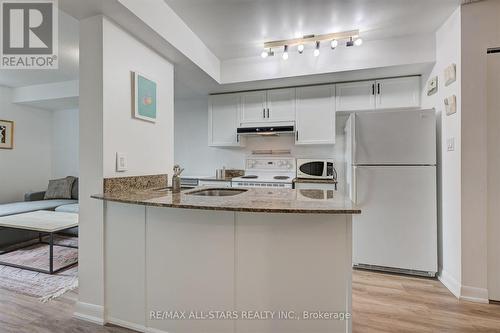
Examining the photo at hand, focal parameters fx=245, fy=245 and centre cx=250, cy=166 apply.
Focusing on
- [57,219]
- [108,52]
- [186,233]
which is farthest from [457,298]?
[57,219]

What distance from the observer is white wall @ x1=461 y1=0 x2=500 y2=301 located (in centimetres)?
204

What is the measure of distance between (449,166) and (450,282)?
1066 millimetres

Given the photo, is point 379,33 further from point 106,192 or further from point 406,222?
point 106,192

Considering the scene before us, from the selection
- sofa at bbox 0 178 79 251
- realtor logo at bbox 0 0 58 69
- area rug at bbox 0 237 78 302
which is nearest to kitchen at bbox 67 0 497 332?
area rug at bbox 0 237 78 302

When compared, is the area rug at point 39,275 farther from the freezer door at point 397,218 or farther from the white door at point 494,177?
the white door at point 494,177

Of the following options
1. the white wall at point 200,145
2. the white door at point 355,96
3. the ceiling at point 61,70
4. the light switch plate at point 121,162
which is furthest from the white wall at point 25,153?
the white door at point 355,96

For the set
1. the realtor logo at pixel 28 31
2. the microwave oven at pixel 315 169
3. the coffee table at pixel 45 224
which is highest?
the realtor logo at pixel 28 31

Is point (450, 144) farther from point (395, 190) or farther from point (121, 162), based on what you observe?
point (121, 162)

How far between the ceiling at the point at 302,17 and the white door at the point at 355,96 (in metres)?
0.65

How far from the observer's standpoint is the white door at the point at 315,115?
131 inches

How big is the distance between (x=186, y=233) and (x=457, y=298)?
7.74ft

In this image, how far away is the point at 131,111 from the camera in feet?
6.64

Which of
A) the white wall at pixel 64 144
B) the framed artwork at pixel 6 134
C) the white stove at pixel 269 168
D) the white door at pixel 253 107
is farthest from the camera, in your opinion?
the white wall at pixel 64 144

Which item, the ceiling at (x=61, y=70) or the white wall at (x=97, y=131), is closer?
the white wall at (x=97, y=131)
